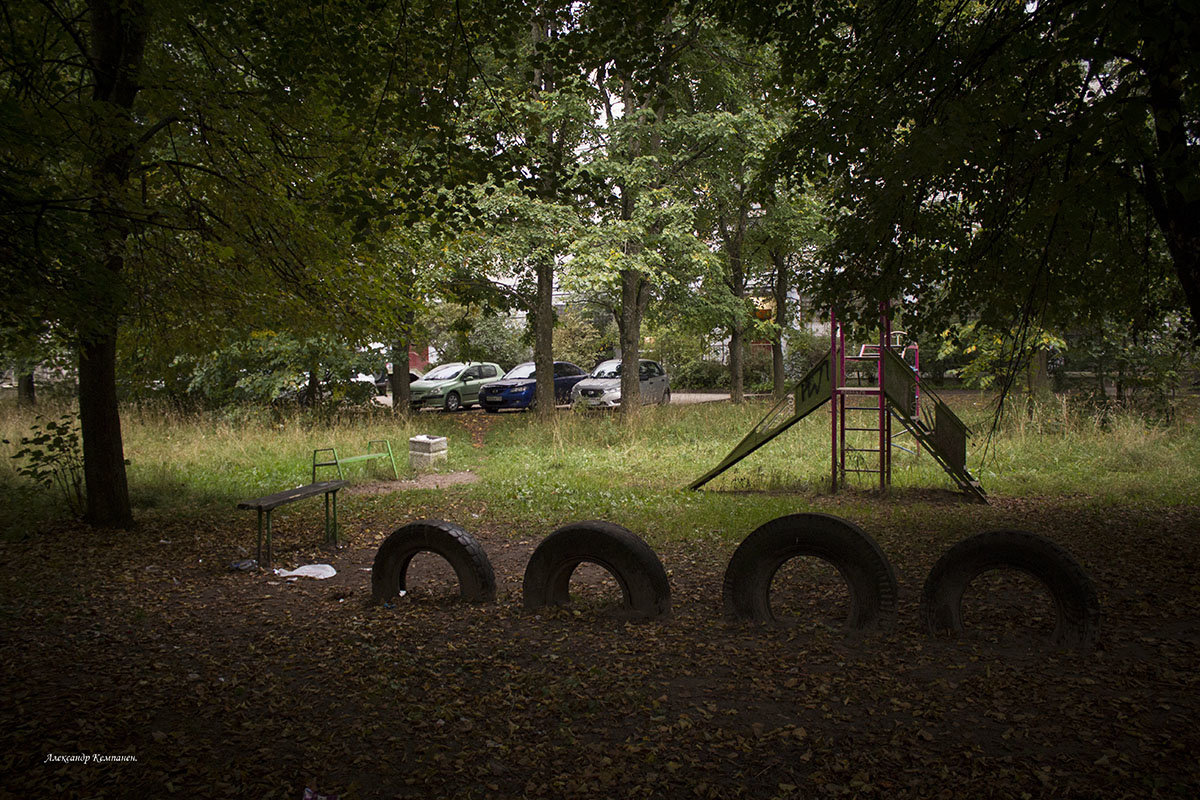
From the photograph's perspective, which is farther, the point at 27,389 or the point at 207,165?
the point at 27,389

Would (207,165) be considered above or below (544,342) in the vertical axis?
above

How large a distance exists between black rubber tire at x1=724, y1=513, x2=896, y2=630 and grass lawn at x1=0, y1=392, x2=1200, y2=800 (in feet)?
0.50

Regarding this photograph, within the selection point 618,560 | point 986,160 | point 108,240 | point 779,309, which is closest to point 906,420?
point 986,160

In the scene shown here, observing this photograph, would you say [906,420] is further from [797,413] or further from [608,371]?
[608,371]

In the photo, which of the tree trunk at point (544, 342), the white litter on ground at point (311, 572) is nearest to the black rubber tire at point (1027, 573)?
the white litter on ground at point (311, 572)

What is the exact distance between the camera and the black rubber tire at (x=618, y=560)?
5039mm

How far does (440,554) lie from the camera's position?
222 inches

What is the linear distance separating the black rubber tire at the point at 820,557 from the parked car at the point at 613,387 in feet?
54.2

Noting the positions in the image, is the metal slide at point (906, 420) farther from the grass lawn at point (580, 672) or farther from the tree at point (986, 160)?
the tree at point (986, 160)

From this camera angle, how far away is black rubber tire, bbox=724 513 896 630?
4.70 meters

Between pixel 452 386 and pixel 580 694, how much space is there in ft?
68.5

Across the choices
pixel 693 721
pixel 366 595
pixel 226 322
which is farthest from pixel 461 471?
pixel 693 721

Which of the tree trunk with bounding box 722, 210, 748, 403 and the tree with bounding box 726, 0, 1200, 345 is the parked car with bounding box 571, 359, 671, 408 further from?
the tree with bounding box 726, 0, 1200, 345

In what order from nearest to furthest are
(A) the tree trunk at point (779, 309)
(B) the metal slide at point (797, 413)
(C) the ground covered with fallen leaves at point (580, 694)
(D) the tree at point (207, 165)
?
(C) the ground covered with fallen leaves at point (580, 694)
(D) the tree at point (207, 165)
(B) the metal slide at point (797, 413)
(A) the tree trunk at point (779, 309)
